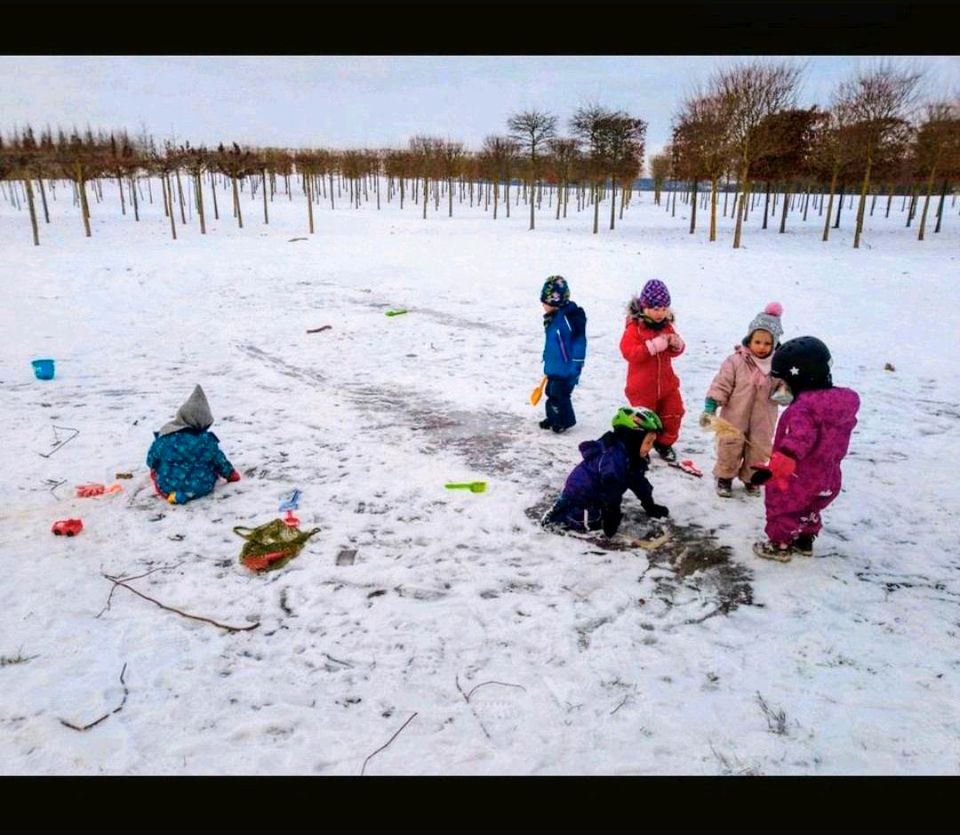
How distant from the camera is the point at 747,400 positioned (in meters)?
5.05

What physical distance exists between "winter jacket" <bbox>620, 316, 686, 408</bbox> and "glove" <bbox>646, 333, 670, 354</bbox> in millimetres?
66

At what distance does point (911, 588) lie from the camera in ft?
12.9

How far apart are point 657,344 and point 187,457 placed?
4.27m

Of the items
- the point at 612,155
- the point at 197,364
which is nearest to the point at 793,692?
the point at 197,364

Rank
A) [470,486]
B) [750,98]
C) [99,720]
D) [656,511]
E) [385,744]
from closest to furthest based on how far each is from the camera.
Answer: [385,744]
[99,720]
[656,511]
[470,486]
[750,98]

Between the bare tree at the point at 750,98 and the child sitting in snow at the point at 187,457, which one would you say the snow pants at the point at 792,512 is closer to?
the child sitting in snow at the point at 187,457

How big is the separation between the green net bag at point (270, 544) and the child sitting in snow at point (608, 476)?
190cm

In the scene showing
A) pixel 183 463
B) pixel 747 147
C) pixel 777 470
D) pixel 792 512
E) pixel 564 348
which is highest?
pixel 747 147

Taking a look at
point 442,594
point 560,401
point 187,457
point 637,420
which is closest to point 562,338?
point 560,401

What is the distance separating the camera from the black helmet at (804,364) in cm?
392

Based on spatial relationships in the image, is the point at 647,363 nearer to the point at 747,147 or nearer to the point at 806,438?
the point at 806,438

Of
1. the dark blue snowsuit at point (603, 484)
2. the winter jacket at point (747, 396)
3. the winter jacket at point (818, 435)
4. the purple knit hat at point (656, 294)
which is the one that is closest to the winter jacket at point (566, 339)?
the purple knit hat at point (656, 294)
